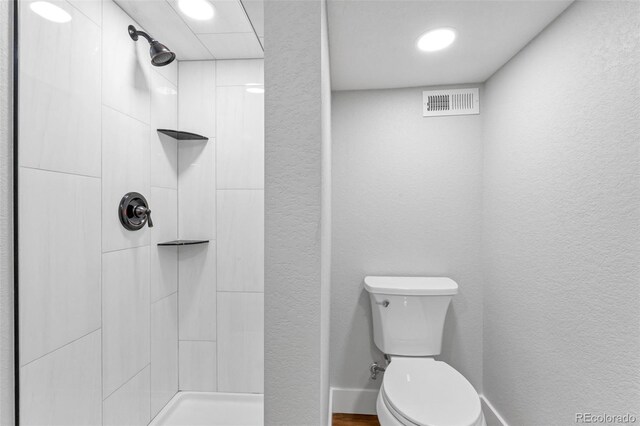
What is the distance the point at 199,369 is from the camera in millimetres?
1095

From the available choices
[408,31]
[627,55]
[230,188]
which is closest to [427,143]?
[408,31]

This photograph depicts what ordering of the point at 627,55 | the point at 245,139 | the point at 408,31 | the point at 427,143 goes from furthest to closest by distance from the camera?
1. the point at 427,143
2. the point at 408,31
3. the point at 245,139
4. the point at 627,55

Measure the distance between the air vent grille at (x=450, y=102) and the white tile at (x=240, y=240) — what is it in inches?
46.5

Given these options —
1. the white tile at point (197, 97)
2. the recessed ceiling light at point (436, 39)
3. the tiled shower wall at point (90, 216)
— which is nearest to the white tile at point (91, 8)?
the tiled shower wall at point (90, 216)

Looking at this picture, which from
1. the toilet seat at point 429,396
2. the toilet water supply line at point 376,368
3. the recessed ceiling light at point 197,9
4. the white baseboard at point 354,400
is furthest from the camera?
the white baseboard at point 354,400

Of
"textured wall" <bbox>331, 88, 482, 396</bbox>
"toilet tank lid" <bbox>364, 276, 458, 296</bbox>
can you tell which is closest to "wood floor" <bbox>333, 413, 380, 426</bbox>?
"textured wall" <bbox>331, 88, 482, 396</bbox>

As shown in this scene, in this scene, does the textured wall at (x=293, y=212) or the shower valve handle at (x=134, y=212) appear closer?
the textured wall at (x=293, y=212)

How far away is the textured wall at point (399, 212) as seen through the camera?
1.73m

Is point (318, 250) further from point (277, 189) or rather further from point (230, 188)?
point (230, 188)

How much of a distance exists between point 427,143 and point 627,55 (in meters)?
0.93

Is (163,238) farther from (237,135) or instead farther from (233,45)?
(233,45)

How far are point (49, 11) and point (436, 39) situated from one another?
1282mm

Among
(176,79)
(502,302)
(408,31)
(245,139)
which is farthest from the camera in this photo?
(502,302)

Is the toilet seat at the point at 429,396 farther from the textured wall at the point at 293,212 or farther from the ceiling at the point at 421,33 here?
the ceiling at the point at 421,33
